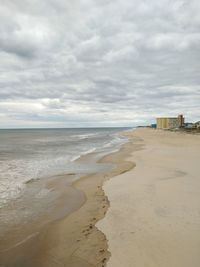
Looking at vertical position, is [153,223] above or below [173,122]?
below

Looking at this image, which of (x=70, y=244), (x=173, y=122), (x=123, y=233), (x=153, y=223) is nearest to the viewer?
(x=70, y=244)

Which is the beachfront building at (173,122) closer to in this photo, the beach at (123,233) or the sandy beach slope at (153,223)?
the sandy beach slope at (153,223)

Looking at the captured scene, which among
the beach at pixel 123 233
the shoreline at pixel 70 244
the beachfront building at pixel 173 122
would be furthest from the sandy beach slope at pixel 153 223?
the beachfront building at pixel 173 122

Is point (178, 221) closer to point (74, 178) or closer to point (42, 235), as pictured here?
point (42, 235)

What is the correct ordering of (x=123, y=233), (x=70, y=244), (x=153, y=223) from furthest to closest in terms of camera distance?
(x=153, y=223) < (x=123, y=233) < (x=70, y=244)

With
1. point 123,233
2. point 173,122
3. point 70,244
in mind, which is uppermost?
point 173,122

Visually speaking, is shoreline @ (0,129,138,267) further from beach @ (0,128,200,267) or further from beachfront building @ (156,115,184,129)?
beachfront building @ (156,115,184,129)

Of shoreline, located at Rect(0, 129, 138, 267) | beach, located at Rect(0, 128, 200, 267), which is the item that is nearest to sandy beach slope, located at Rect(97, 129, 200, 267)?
beach, located at Rect(0, 128, 200, 267)

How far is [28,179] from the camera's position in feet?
45.8

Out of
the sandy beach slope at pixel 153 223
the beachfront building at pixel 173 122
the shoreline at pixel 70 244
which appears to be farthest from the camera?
the beachfront building at pixel 173 122

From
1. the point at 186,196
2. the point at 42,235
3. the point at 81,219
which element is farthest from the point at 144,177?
the point at 42,235

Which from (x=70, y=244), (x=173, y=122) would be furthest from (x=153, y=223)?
(x=173, y=122)

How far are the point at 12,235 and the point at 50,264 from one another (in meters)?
1.98

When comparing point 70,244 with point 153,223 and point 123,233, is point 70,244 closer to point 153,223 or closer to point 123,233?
point 123,233
